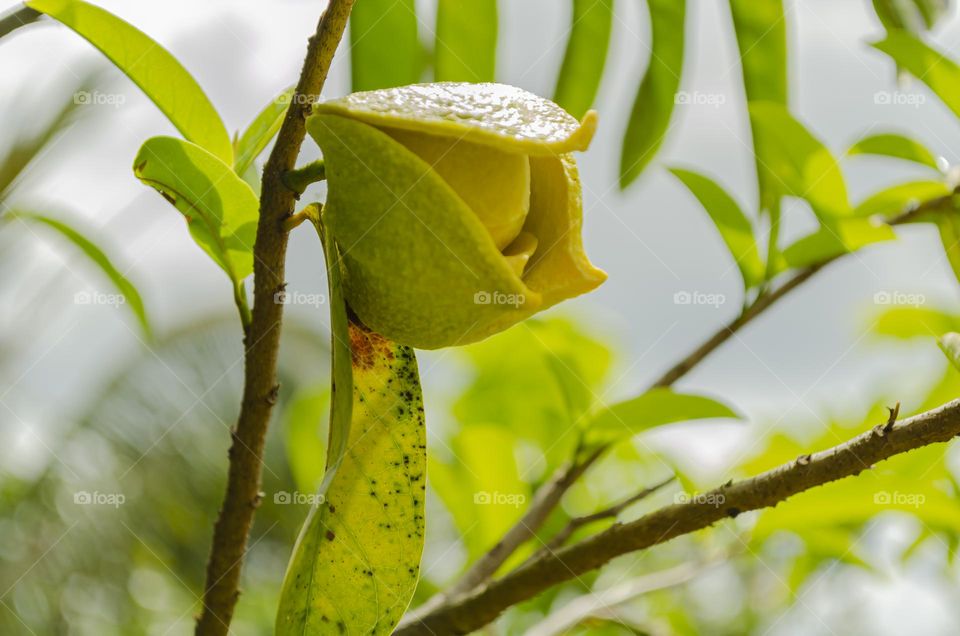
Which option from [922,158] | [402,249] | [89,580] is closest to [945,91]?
[922,158]

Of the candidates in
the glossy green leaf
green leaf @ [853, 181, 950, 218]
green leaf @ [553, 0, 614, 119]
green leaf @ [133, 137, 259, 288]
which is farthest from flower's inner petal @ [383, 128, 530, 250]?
the glossy green leaf

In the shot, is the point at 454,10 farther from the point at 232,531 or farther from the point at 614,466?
A: the point at 614,466

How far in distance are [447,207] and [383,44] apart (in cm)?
33

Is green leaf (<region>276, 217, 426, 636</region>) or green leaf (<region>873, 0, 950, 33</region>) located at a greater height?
green leaf (<region>873, 0, 950, 33</region>)

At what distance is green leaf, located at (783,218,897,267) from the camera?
769 millimetres

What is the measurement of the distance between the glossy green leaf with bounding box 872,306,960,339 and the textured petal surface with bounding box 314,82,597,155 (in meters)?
0.65

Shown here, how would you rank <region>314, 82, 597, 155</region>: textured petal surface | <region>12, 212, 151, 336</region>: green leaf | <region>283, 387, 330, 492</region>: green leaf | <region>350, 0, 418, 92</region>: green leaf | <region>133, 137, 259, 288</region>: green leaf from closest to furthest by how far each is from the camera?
<region>314, 82, 597, 155</region>: textured petal surface < <region>133, 137, 259, 288</region>: green leaf < <region>350, 0, 418, 92</region>: green leaf < <region>12, 212, 151, 336</region>: green leaf < <region>283, 387, 330, 492</region>: green leaf

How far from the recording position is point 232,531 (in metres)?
0.48

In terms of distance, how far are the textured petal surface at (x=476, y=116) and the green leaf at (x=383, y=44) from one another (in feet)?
0.85

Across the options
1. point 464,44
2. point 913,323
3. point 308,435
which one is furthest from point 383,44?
point 913,323

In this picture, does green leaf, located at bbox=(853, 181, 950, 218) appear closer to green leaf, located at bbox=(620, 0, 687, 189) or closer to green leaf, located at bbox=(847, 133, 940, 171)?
green leaf, located at bbox=(847, 133, 940, 171)

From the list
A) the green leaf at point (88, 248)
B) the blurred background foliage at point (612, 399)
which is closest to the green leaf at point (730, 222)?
the blurred background foliage at point (612, 399)

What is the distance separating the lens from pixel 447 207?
35 centimetres

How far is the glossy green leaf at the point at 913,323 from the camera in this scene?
0.86 m
